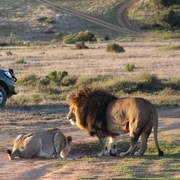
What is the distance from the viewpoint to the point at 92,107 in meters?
14.0

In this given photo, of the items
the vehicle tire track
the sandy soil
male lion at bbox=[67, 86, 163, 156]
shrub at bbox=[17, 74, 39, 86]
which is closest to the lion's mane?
male lion at bbox=[67, 86, 163, 156]

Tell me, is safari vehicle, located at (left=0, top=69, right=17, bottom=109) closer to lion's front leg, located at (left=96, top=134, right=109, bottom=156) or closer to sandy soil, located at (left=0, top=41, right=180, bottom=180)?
sandy soil, located at (left=0, top=41, right=180, bottom=180)

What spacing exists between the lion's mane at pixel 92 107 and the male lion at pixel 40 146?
56 cm

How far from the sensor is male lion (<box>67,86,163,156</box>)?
13516 millimetres

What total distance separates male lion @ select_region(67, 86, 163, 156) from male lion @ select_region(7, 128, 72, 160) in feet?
1.85

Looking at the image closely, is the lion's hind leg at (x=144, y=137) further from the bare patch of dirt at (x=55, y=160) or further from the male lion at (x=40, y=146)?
the male lion at (x=40, y=146)

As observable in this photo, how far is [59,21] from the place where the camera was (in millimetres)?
98250

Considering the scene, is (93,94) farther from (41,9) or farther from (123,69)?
(41,9)

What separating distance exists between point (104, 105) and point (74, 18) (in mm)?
86390

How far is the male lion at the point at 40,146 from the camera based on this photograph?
13.7 meters

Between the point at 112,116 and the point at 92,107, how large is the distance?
43 centimetres

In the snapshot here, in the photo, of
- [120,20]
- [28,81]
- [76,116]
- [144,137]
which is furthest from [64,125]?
[120,20]

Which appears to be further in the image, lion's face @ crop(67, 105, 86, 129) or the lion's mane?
lion's face @ crop(67, 105, 86, 129)

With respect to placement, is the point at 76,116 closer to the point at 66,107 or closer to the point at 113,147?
the point at 113,147
